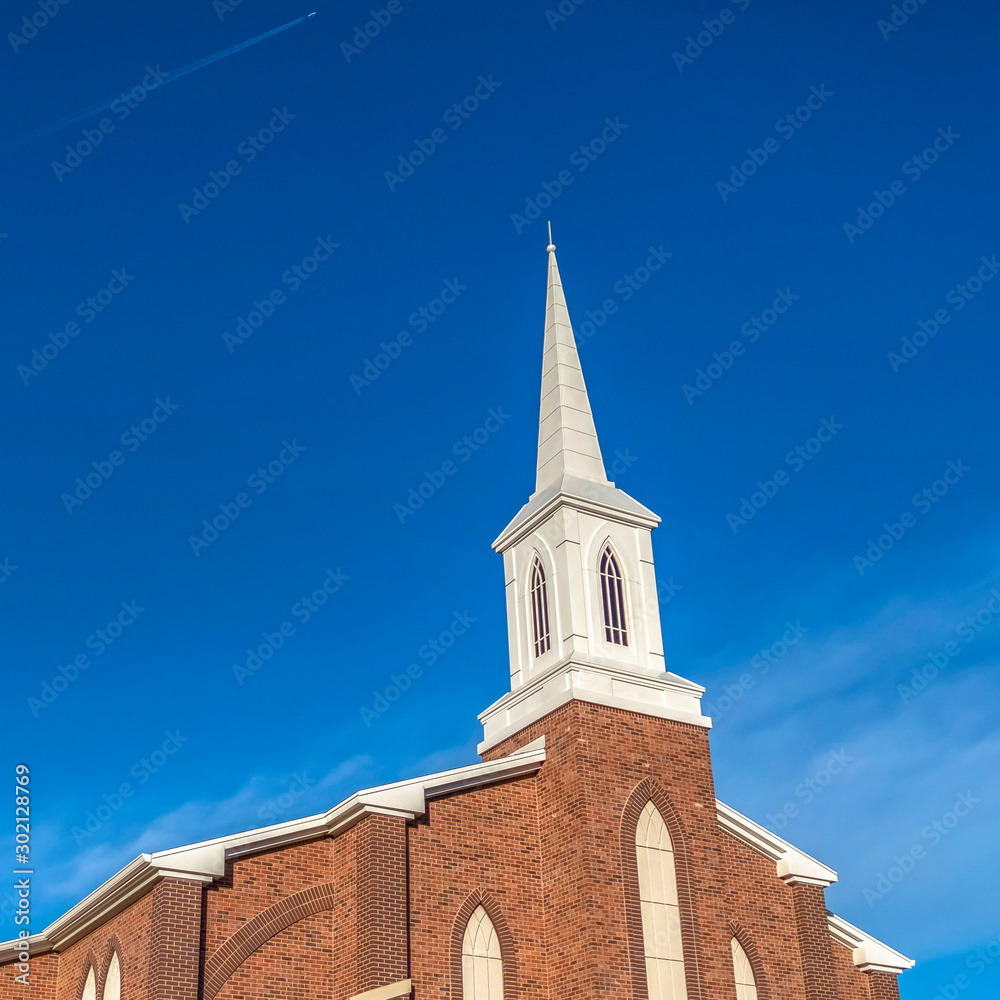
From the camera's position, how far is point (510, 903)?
2525 cm

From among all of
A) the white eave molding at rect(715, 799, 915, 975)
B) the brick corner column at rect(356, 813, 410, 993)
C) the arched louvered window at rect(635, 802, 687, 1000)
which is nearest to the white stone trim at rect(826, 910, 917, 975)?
the white eave molding at rect(715, 799, 915, 975)

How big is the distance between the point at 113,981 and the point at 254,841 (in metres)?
3.98

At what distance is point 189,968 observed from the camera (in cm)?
2206

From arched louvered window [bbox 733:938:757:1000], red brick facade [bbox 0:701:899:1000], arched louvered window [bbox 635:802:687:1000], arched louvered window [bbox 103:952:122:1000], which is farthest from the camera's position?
arched louvered window [bbox 733:938:757:1000]

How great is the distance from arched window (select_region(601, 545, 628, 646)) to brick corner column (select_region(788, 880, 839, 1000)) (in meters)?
6.53

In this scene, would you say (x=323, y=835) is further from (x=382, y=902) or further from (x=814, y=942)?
(x=814, y=942)

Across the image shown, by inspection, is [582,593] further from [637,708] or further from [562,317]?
[562,317]

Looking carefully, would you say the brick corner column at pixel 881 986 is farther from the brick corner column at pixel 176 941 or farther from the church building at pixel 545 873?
the brick corner column at pixel 176 941

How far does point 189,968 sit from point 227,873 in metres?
1.71

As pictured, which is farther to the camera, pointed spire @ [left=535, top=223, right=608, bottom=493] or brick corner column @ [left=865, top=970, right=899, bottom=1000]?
pointed spire @ [left=535, top=223, right=608, bottom=493]

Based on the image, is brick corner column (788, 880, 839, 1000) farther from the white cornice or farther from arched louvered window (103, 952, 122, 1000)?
arched louvered window (103, 952, 122, 1000)

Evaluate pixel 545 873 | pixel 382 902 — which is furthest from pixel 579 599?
pixel 382 902

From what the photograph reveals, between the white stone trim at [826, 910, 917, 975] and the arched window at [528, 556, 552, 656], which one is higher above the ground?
the arched window at [528, 556, 552, 656]

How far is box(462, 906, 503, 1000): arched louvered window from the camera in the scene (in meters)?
24.1
